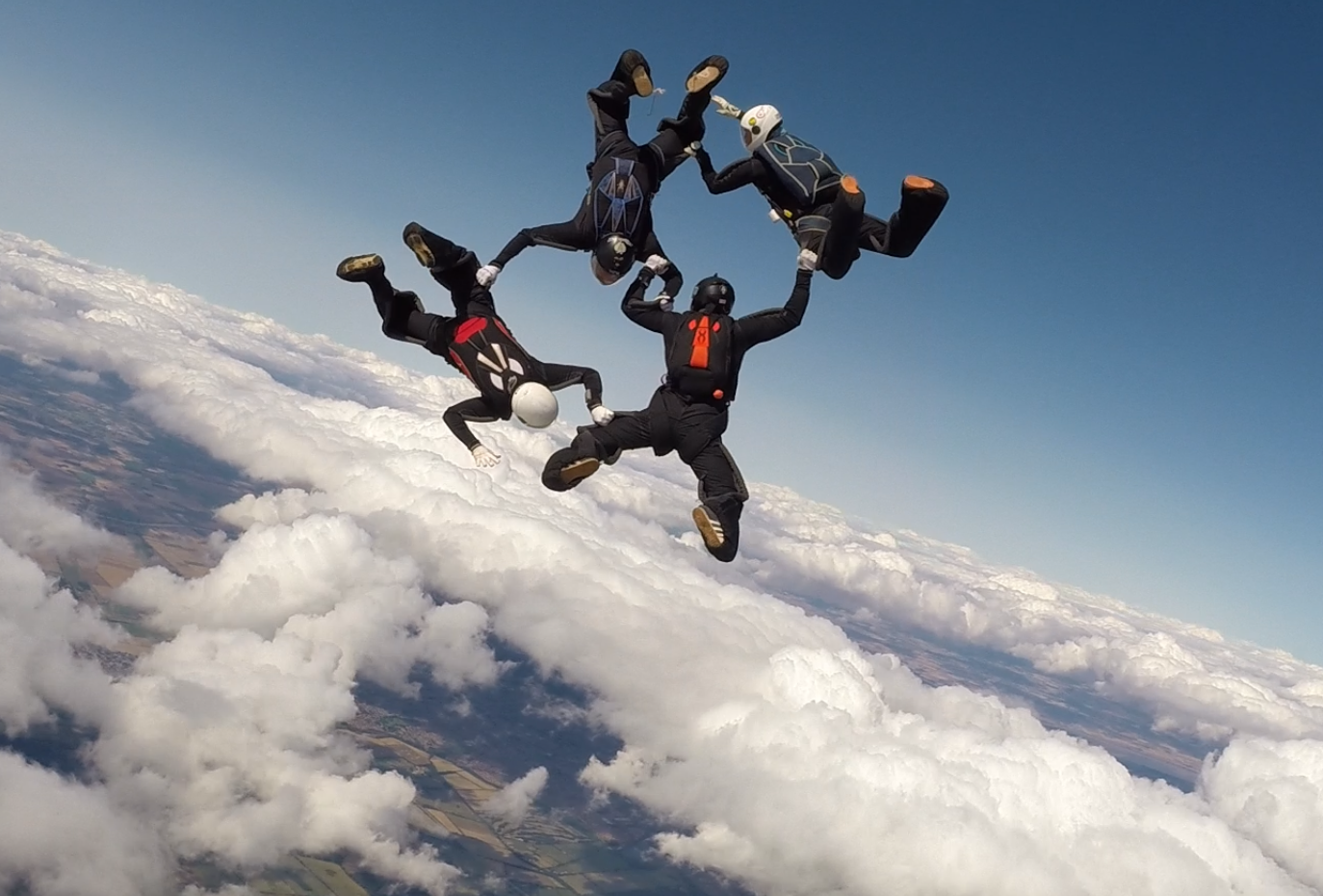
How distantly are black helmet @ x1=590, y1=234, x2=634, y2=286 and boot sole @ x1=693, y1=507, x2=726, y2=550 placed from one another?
2615 millimetres

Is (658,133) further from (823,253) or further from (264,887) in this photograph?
(264,887)

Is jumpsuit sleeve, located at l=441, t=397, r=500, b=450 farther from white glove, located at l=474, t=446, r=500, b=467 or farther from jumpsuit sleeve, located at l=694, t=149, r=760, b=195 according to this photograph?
jumpsuit sleeve, located at l=694, t=149, r=760, b=195

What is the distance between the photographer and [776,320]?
7.13 metres

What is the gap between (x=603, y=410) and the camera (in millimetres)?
6906

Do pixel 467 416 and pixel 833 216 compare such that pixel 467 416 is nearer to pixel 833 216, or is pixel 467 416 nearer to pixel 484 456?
pixel 484 456

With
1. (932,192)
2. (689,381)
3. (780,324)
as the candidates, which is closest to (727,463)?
(689,381)

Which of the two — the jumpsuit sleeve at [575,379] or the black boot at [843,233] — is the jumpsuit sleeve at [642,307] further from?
the black boot at [843,233]

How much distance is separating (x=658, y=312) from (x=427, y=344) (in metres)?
2.40

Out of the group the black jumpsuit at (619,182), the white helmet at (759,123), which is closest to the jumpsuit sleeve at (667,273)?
the black jumpsuit at (619,182)

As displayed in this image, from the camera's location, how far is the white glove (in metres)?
6.91

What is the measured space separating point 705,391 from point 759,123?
10.9 feet

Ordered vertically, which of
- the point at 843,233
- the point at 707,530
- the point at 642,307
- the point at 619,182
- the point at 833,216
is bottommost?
the point at 707,530

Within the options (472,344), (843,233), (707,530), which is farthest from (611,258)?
(707,530)

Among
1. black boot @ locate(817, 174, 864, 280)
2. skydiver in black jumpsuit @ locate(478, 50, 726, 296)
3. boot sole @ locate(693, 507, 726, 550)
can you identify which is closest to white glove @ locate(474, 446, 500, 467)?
skydiver in black jumpsuit @ locate(478, 50, 726, 296)
